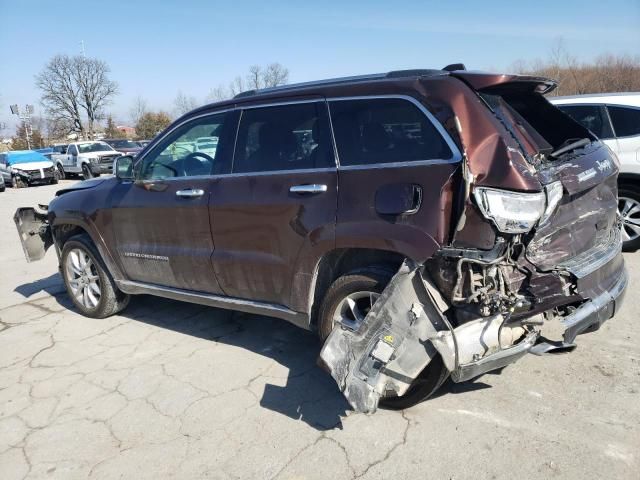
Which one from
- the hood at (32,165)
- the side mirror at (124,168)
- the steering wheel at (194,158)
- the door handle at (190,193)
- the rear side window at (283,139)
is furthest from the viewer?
the hood at (32,165)

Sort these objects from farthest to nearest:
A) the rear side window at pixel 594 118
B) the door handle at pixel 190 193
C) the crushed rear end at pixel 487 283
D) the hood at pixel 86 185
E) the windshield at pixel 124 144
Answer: the windshield at pixel 124 144 < the rear side window at pixel 594 118 < the hood at pixel 86 185 < the door handle at pixel 190 193 < the crushed rear end at pixel 487 283

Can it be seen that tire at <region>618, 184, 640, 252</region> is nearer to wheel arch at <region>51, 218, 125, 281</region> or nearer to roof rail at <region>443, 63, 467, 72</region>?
roof rail at <region>443, 63, 467, 72</region>

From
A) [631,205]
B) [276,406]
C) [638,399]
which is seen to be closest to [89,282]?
[276,406]

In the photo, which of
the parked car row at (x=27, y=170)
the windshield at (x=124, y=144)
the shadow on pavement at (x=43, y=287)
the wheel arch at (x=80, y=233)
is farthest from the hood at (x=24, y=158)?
the wheel arch at (x=80, y=233)

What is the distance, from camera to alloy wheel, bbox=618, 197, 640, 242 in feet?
19.5

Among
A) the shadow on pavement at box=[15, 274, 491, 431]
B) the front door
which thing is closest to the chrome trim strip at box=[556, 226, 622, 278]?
the shadow on pavement at box=[15, 274, 491, 431]

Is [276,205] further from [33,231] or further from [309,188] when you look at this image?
[33,231]

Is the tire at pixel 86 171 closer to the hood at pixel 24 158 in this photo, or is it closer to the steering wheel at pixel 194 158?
the hood at pixel 24 158

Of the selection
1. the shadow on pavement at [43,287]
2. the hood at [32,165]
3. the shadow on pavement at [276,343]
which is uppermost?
the hood at [32,165]

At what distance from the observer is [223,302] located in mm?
3928

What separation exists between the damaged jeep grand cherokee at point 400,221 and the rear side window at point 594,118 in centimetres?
305

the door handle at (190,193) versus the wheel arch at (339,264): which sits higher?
the door handle at (190,193)

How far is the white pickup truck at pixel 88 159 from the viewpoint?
76.1 feet

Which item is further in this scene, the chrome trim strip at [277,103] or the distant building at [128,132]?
the distant building at [128,132]
